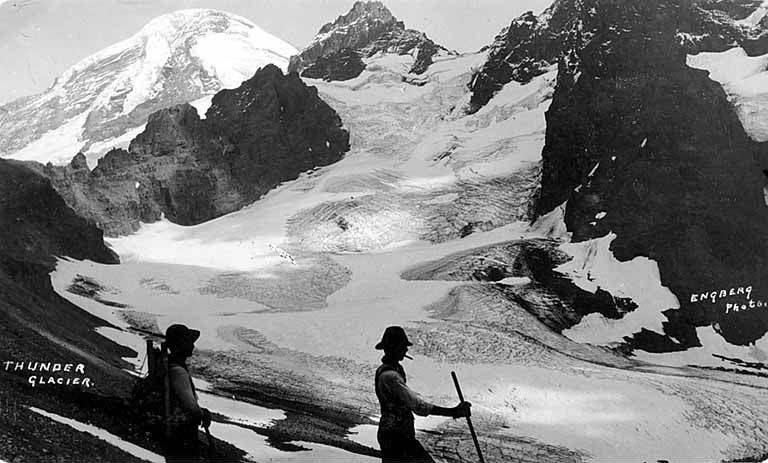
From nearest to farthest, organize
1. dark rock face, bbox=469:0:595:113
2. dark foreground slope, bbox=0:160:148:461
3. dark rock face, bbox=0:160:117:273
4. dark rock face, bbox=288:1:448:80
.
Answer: dark foreground slope, bbox=0:160:148:461 < dark rock face, bbox=0:160:117:273 < dark rock face, bbox=469:0:595:113 < dark rock face, bbox=288:1:448:80

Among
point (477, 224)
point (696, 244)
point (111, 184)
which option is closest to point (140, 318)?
point (111, 184)

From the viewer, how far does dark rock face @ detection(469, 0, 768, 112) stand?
11.0 metres

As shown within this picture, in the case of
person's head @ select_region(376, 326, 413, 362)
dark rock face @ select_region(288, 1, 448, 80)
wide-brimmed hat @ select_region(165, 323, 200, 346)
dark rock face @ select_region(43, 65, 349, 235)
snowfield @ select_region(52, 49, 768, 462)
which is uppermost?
dark rock face @ select_region(288, 1, 448, 80)

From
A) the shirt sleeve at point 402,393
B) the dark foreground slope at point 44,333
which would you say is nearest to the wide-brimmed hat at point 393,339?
the shirt sleeve at point 402,393

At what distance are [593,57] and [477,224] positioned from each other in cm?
314

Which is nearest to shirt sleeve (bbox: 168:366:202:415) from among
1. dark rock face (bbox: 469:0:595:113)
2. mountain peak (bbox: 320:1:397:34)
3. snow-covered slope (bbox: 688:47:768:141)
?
mountain peak (bbox: 320:1:397:34)

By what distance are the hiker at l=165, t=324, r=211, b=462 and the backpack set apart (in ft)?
0.20

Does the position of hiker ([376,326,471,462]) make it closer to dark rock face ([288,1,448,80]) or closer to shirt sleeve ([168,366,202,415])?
shirt sleeve ([168,366,202,415])

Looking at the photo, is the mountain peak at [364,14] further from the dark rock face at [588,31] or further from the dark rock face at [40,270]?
the dark rock face at [40,270]

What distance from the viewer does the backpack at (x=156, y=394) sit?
5.48 m

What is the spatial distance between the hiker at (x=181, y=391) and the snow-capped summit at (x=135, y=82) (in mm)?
4679

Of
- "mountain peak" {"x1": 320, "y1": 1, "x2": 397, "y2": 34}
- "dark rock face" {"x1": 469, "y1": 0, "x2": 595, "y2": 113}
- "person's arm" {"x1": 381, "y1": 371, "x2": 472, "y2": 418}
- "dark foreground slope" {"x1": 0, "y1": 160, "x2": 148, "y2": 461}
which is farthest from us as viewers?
"dark rock face" {"x1": 469, "y1": 0, "x2": 595, "y2": 113}

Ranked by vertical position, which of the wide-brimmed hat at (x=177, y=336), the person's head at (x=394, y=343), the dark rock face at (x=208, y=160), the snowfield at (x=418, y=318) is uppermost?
the dark rock face at (x=208, y=160)

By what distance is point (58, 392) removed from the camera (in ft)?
23.3
